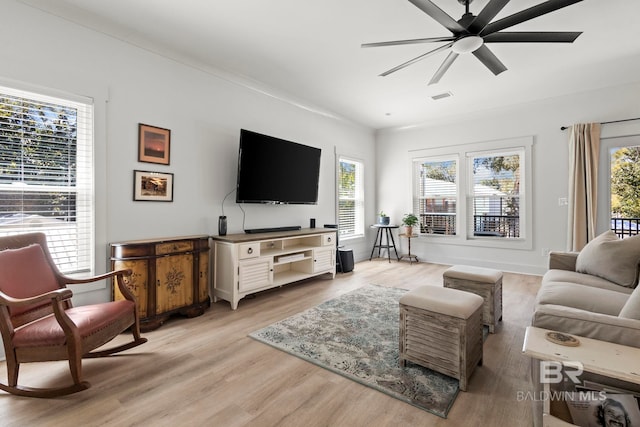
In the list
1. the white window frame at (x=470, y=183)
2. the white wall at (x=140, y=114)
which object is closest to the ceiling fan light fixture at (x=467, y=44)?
the white wall at (x=140, y=114)

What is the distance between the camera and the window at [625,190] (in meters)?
4.10

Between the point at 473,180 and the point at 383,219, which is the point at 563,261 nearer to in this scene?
the point at 473,180

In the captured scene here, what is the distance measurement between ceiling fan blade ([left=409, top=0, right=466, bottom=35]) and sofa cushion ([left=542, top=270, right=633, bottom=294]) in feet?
7.24

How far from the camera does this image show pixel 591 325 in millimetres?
1301

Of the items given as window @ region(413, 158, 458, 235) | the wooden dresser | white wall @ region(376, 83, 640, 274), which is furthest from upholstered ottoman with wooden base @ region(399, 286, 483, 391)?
window @ region(413, 158, 458, 235)

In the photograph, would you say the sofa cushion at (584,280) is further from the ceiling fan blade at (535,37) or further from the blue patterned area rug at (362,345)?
the ceiling fan blade at (535,37)

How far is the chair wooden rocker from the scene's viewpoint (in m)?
1.71

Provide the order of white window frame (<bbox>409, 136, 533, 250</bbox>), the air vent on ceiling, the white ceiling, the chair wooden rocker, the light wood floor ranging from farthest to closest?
1. white window frame (<bbox>409, 136, 533, 250</bbox>)
2. the air vent on ceiling
3. the white ceiling
4. the chair wooden rocker
5. the light wood floor

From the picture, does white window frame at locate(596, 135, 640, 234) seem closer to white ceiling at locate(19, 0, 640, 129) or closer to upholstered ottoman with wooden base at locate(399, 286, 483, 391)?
white ceiling at locate(19, 0, 640, 129)

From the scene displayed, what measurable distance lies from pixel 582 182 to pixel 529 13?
3.42 meters

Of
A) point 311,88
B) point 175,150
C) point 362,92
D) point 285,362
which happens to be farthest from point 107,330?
point 362,92

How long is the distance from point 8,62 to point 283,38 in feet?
7.33

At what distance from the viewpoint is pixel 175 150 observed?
327cm

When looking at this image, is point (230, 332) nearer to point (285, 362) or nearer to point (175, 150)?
point (285, 362)
